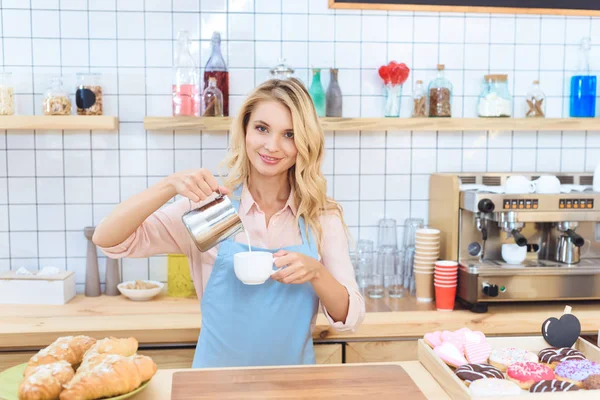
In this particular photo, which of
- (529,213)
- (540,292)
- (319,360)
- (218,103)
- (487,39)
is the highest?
(487,39)

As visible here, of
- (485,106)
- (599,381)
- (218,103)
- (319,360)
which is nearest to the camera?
(599,381)

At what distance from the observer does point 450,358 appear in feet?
4.75

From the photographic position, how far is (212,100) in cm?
270

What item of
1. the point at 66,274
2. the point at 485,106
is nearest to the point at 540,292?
the point at 485,106

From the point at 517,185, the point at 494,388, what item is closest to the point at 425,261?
the point at 517,185

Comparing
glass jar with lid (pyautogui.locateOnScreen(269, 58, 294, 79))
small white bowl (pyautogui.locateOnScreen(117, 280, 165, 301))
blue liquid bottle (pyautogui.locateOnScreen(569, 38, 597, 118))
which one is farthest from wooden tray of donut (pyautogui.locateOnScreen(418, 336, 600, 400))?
blue liquid bottle (pyautogui.locateOnScreen(569, 38, 597, 118))

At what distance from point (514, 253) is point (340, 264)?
998 millimetres

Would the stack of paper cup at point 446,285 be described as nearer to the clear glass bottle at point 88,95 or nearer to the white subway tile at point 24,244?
the clear glass bottle at point 88,95

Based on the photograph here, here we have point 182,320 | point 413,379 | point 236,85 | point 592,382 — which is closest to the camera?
point 592,382

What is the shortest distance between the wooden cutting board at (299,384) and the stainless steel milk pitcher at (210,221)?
0.98 feet

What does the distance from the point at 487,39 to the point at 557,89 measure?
40 centimetres

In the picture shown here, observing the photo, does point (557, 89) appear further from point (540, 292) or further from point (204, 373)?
point (204, 373)

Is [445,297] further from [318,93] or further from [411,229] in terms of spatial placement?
[318,93]

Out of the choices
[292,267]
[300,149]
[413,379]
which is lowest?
[413,379]
